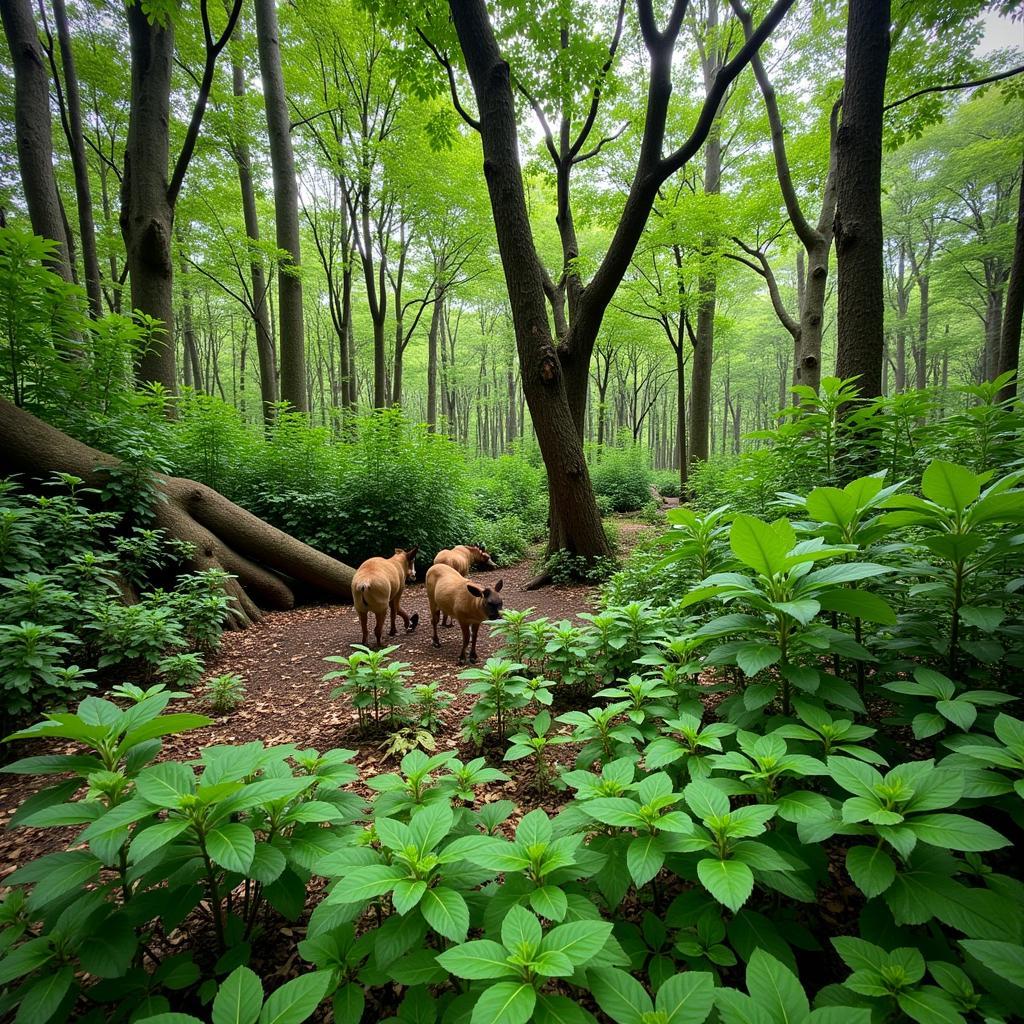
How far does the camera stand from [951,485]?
1.45 metres

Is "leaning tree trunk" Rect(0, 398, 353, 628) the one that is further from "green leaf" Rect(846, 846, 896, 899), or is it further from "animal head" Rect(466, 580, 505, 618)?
"green leaf" Rect(846, 846, 896, 899)

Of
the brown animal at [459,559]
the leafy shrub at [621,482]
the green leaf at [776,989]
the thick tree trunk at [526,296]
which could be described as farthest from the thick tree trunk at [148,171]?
the leafy shrub at [621,482]

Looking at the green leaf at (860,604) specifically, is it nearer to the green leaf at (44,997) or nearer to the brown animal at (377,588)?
the green leaf at (44,997)

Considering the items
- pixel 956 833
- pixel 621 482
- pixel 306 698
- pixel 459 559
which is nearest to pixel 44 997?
pixel 956 833

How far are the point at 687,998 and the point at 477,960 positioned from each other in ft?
1.49

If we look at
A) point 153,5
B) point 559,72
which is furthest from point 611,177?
point 153,5

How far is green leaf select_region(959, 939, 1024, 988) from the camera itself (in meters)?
0.83

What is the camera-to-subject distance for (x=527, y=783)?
247 cm

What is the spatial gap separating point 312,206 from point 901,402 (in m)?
20.4

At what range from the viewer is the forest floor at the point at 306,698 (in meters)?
2.47

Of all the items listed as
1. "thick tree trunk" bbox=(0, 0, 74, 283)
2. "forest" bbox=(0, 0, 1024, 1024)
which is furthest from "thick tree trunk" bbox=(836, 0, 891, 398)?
"thick tree trunk" bbox=(0, 0, 74, 283)

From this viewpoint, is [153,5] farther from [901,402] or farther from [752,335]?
[752,335]

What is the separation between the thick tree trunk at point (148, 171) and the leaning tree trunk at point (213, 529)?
2.83 metres

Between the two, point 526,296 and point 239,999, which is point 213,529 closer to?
point 526,296
